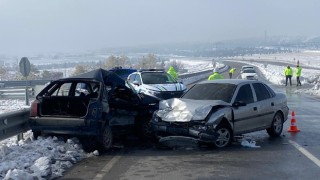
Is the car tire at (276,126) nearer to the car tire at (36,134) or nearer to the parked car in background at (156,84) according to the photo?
the car tire at (36,134)

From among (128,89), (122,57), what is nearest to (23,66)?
(128,89)

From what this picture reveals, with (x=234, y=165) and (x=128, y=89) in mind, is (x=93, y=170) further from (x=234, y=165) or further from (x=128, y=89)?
(x=128, y=89)

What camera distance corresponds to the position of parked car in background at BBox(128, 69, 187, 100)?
1806cm

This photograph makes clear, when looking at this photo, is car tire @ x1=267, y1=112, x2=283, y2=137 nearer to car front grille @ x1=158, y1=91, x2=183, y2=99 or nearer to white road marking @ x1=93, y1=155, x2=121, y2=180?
white road marking @ x1=93, y1=155, x2=121, y2=180

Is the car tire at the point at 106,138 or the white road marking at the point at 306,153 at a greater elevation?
the car tire at the point at 106,138

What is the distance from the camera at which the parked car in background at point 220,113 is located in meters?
9.37

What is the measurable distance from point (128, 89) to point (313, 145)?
4.50 m

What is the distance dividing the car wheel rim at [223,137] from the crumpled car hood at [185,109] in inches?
21.8

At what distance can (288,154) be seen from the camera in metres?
8.84

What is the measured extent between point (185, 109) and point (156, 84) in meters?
9.32

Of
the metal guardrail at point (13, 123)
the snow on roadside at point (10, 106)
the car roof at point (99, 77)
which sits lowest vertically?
the snow on roadside at point (10, 106)

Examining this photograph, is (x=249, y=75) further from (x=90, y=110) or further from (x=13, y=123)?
(x=13, y=123)

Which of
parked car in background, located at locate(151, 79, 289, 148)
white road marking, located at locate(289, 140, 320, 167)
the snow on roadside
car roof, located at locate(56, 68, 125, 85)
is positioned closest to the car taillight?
car roof, located at locate(56, 68, 125, 85)

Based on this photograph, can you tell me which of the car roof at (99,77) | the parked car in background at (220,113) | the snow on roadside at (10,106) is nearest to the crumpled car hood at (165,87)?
the snow on roadside at (10,106)
